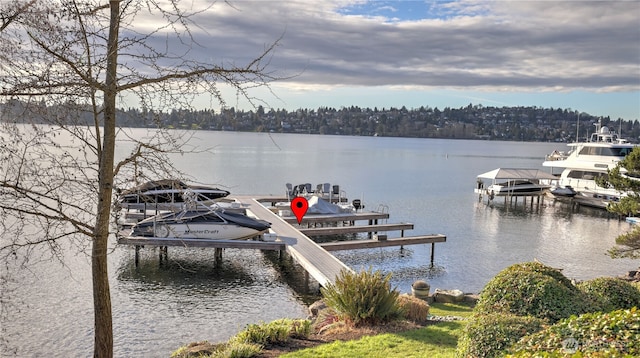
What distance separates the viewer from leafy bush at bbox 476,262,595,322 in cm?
686

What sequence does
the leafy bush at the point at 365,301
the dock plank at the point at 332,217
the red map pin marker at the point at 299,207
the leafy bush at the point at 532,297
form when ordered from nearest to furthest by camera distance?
1. the leafy bush at the point at 532,297
2. the leafy bush at the point at 365,301
3. the dock plank at the point at 332,217
4. the red map pin marker at the point at 299,207

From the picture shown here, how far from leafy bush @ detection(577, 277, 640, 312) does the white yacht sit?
38.2 meters

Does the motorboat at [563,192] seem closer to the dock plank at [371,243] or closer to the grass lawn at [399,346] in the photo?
the dock plank at [371,243]

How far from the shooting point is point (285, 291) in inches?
699

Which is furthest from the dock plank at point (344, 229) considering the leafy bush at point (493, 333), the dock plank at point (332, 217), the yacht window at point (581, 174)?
the yacht window at point (581, 174)

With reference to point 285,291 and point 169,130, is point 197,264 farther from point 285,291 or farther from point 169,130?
point 169,130

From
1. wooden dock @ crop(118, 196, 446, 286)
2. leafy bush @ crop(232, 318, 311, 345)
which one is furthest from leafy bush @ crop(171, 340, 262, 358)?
wooden dock @ crop(118, 196, 446, 286)

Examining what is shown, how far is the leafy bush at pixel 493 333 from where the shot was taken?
5.49 metres

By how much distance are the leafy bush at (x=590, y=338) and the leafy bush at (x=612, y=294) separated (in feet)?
12.8

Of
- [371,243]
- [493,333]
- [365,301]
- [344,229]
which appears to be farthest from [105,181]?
[344,229]

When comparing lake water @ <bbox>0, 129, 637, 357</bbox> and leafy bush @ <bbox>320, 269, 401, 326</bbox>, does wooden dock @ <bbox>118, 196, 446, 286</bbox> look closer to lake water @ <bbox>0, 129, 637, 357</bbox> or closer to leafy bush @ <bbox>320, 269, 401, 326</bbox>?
lake water @ <bbox>0, 129, 637, 357</bbox>

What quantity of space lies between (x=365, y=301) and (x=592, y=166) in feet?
136

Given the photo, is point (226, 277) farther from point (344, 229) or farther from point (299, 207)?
point (299, 207)

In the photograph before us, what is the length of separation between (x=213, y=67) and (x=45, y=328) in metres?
10.7
